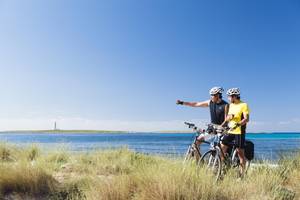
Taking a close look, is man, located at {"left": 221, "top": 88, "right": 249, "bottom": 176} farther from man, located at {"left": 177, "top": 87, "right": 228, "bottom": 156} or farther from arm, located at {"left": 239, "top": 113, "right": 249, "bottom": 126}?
man, located at {"left": 177, "top": 87, "right": 228, "bottom": 156}

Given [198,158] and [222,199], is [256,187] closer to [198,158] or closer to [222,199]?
[222,199]

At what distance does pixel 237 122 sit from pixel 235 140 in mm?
367

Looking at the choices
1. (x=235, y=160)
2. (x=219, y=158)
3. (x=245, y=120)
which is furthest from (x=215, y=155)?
(x=245, y=120)

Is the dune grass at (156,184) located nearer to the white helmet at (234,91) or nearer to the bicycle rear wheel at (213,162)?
the bicycle rear wheel at (213,162)

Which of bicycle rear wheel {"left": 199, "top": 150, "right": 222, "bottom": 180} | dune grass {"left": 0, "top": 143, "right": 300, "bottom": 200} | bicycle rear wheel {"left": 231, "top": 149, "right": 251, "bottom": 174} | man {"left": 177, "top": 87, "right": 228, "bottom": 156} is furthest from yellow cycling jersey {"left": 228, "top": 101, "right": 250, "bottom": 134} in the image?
dune grass {"left": 0, "top": 143, "right": 300, "bottom": 200}

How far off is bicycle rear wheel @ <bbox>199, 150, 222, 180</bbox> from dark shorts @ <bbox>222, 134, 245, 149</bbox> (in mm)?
575

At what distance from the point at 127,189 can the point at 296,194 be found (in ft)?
9.60

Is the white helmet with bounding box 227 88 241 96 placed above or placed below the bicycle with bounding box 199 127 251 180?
above

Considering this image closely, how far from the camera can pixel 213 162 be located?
20.9 ft

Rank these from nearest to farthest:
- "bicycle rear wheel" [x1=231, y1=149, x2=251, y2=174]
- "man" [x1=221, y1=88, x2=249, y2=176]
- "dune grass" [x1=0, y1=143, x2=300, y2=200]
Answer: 1. "dune grass" [x1=0, y1=143, x2=300, y2=200]
2. "man" [x1=221, y1=88, x2=249, y2=176]
3. "bicycle rear wheel" [x1=231, y1=149, x2=251, y2=174]

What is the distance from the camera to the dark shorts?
→ 6836 mm

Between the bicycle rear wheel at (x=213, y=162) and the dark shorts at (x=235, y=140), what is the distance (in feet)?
1.89

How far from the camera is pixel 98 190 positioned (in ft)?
17.5

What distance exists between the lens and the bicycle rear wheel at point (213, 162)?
624cm
